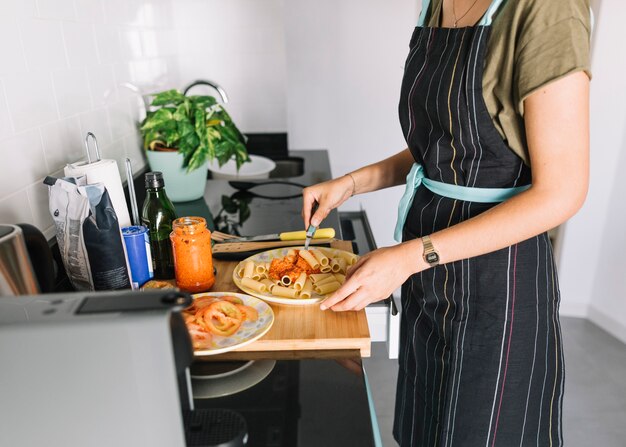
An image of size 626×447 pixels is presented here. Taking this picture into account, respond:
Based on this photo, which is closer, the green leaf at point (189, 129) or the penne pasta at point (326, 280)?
the penne pasta at point (326, 280)

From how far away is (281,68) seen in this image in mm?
2430

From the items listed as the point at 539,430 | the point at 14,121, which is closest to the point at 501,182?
the point at 539,430

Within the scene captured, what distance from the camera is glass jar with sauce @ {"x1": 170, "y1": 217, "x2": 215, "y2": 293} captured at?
0.88 metres

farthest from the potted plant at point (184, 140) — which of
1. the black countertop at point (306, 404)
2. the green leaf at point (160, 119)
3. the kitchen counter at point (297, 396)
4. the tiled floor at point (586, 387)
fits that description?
the tiled floor at point (586, 387)

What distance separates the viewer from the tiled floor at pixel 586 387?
1.85 m

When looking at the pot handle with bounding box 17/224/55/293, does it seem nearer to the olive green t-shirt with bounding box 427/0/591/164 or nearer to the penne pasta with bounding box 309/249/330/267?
the penne pasta with bounding box 309/249/330/267

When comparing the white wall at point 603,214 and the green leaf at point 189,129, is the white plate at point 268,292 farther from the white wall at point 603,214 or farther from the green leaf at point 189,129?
the white wall at point 603,214

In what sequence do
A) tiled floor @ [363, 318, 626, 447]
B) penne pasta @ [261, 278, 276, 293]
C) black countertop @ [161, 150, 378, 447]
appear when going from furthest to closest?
tiled floor @ [363, 318, 626, 447] → penne pasta @ [261, 278, 276, 293] → black countertop @ [161, 150, 378, 447]

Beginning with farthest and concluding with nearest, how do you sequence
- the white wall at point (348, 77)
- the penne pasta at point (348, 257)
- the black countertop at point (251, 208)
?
1. the white wall at point (348, 77)
2. the black countertop at point (251, 208)
3. the penne pasta at point (348, 257)

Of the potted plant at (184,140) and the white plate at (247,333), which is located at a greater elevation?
the potted plant at (184,140)

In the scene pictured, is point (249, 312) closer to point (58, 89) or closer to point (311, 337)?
point (311, 337)

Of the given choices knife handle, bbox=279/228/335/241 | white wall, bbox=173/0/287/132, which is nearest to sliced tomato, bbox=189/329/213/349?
knife handle, bbox=279/228/335/241

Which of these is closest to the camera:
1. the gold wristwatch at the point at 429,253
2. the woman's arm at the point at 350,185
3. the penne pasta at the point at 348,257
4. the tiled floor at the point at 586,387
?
the gold wristwatch at the point at 429,253

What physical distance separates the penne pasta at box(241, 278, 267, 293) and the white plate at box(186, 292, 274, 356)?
0.11ft
